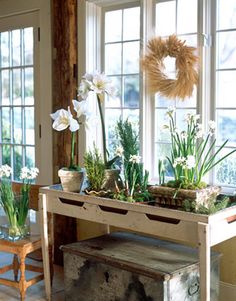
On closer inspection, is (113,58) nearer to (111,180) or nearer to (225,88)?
(225,88)

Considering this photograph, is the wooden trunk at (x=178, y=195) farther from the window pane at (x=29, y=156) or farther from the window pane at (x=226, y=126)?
the window pane at (x=29, y=156)

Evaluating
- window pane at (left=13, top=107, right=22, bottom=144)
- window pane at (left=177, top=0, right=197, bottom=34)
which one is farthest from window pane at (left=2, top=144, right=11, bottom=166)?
window pane at (left=177, top=0, right=197, bottom=34)

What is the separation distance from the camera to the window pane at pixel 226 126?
329cm

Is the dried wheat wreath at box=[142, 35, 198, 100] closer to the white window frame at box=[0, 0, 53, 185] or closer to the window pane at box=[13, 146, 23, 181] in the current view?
the white window frame at box=[0, 0, 53, 185]

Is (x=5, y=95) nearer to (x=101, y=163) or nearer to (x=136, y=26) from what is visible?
(x=136, y=26)

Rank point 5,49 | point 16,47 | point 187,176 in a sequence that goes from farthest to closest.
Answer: point 5,49
point 16,47
point 187,176

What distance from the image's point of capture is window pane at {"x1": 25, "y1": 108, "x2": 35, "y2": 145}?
450 centimetres

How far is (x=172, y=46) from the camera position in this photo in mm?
3434

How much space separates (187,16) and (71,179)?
4.51 ft

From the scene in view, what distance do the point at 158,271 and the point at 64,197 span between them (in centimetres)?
88

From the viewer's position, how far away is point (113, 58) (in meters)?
3.96

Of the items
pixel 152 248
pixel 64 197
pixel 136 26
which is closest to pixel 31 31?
pixel 136 26

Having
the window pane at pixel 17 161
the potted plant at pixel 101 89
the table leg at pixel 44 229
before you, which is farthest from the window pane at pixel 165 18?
the window pane at pixel 17 161

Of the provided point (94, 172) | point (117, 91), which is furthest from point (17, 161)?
point (94, 172)
